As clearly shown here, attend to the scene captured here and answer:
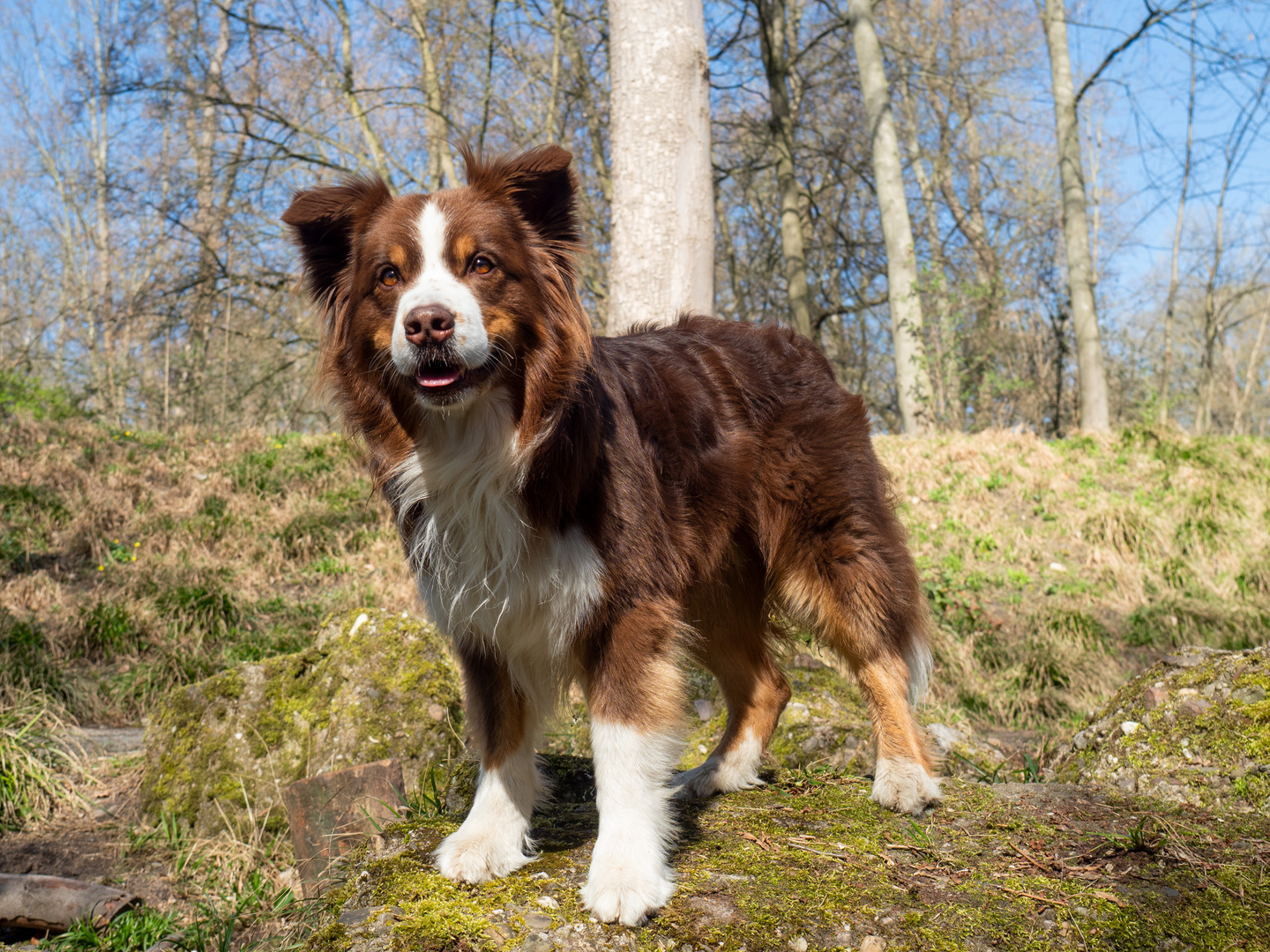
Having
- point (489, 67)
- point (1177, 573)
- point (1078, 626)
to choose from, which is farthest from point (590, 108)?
point (1078, 626)

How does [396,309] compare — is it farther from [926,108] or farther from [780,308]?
[926,108]

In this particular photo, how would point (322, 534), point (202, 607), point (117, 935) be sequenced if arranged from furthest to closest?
point (322, 534) → point (202, 607) → point (117, 935)

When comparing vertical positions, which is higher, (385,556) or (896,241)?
(896,241)

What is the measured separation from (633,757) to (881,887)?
76 centimetres

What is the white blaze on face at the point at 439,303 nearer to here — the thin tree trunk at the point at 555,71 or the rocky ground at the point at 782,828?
the rocky ground at the point at 782,828

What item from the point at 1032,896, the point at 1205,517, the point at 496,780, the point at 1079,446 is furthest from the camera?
the point at 1079,446

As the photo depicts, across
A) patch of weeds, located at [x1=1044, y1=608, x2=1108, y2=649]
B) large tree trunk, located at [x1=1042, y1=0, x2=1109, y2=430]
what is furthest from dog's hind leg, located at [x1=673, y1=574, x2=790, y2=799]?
large tree trunk, located at [x1=1042, y1=0, x2=1109, y2=430]

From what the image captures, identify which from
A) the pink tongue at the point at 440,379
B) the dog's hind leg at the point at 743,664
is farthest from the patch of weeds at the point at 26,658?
the pink tongue at the point at 440,379

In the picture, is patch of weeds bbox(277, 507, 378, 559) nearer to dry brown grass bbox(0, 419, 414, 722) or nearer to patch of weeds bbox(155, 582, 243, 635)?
dry brown grass bbox(0, 419, 414, 722)

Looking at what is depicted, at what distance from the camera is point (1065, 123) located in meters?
13.8

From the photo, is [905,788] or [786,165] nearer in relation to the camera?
[905,788]

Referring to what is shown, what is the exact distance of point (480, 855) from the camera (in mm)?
2521

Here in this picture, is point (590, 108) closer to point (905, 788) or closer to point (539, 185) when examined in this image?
point (539, 185)

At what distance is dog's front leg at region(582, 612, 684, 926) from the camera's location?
2.31 m
